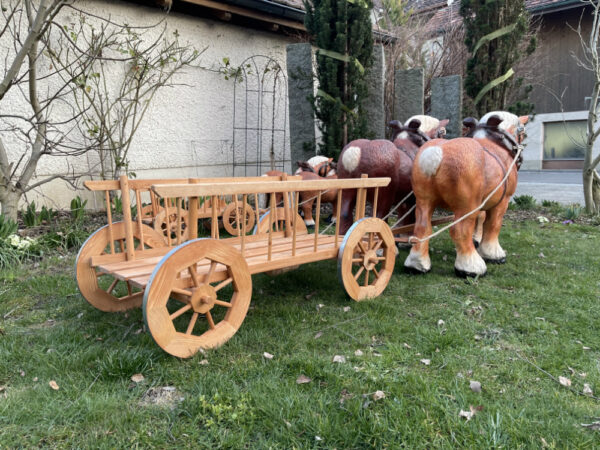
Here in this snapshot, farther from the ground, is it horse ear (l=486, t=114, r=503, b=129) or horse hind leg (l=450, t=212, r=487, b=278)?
horse ear (l=486, t=114, r=503, b=129)

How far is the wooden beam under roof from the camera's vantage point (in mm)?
7332

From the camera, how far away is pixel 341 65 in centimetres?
689

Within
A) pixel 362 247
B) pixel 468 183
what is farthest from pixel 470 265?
pixel 362 247

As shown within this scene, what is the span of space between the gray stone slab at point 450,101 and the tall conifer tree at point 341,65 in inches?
52.6

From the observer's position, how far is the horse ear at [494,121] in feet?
14.2

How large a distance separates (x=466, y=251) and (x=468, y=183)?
684 millimetres

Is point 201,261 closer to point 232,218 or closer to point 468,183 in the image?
point 468,183

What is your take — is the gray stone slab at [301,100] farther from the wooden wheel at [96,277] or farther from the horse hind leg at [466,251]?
the wooden wheel at [96,277]

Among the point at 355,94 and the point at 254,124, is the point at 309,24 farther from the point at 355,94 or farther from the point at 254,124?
the point at 254,124

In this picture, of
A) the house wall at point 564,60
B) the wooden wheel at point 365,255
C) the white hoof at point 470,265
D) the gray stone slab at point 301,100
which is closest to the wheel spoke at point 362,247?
the wooden wheel at point 365,255

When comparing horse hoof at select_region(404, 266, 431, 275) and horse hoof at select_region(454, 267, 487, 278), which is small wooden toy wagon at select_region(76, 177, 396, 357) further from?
horse hoof at select_region(454, 267, 487, 278)

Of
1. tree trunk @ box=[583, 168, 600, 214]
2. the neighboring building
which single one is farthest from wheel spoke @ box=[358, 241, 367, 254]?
the neighboring building

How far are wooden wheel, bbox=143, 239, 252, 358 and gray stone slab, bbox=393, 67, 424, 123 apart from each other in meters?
5.67

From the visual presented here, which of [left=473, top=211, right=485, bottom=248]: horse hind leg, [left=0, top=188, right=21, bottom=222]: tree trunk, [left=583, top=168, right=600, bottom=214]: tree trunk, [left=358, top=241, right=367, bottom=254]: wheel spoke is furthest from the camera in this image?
[left=583, top=168, right=600, bottom=214]: tree trunk
